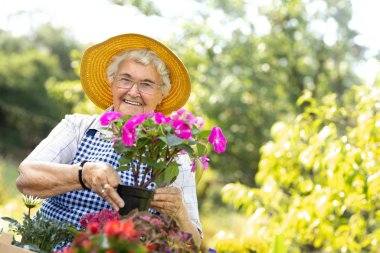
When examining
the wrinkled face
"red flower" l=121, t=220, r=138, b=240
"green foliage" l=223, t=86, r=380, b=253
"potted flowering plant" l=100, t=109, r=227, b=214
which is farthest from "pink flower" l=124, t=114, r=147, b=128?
"green foliage" l=223, t=86, r=380, b=253

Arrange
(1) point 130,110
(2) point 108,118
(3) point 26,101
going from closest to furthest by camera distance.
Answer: (2) point 108,118 → (1) point 130,110 → (3) point 26,101

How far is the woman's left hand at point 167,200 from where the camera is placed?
1875mm

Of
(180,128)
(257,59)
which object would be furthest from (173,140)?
→ (257,59)

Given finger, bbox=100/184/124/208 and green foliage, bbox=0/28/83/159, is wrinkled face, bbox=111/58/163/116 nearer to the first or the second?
finger, bbox=100/184/124/208

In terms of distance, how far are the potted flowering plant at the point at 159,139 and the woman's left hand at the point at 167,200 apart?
0.05m

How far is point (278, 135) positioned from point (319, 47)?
391 cm

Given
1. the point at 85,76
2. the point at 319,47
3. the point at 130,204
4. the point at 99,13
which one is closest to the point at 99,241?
the point at 130,204

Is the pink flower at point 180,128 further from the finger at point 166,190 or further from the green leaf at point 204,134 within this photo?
the finger at point 166,190

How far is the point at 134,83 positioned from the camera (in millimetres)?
→ 2367

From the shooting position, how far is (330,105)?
452 centimetres

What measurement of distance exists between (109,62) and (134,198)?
1005 millimetres

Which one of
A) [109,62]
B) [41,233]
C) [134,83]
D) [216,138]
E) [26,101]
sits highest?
[26,101]

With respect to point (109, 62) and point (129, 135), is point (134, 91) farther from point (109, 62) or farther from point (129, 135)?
point (129, 135)

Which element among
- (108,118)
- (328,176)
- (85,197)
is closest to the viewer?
(108,118)
